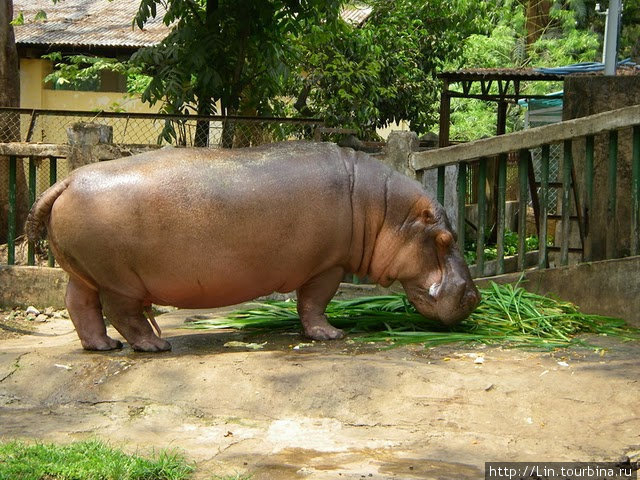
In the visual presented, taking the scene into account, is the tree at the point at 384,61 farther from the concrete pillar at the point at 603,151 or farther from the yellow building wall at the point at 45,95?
the yellow building wall at the point at 45,95

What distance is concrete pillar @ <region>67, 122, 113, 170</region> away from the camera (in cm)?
823

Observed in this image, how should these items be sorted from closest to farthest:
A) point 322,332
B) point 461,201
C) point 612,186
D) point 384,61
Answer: point 322,332, point 612,186, point 461,201, point 384,61

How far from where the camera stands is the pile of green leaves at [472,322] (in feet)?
19.2

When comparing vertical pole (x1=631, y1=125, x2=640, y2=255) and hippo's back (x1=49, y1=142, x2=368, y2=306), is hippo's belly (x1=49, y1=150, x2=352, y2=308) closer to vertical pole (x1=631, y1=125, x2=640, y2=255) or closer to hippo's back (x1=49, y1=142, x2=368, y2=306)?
hippo's back (x1=49, y1=142, x2=368, y2=306)

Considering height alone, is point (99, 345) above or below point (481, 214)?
below

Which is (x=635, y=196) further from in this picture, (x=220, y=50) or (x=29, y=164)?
(x=29, y=164)

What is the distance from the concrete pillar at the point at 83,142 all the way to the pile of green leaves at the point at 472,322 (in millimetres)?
2297

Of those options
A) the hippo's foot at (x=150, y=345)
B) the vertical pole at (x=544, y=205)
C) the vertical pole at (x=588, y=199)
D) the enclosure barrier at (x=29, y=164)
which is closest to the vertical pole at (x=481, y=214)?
the vertical pole at (x=544, y=205)

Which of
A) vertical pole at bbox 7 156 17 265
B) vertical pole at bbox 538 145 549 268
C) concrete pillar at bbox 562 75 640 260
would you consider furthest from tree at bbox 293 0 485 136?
vertical pole at bbox 538 145 549 268

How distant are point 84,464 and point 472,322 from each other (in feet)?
10.4

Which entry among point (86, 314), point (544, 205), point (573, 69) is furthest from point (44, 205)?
point (573, 69)

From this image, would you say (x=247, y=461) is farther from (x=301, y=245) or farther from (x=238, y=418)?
(x=301, y=245)

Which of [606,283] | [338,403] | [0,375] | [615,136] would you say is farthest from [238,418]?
[615,136]

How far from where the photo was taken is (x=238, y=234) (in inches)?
223
